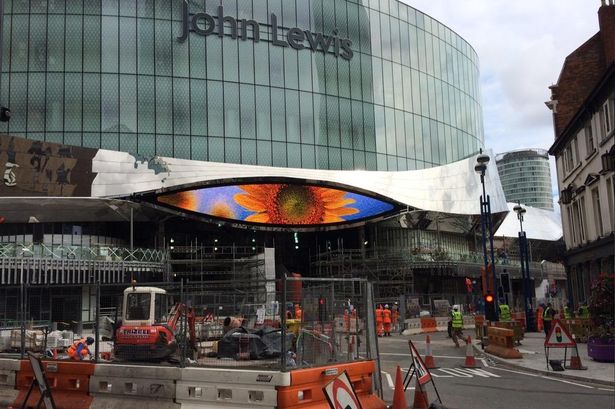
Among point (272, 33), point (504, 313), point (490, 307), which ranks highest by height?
point (272, 33)

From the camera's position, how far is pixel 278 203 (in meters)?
43.9

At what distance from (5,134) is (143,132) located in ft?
28.1

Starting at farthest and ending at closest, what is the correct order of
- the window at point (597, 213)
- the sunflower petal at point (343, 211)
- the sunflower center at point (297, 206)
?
the sunflower petal at point (343, 211) → the sunflower center at point (297, 206) → the window at point (597, 213)

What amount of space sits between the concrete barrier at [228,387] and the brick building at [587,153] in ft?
69.5

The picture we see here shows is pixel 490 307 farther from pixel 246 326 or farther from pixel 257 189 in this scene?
pixel 257 189

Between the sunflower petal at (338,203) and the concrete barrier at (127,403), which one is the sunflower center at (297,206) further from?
the concrete barrier at (127,403)

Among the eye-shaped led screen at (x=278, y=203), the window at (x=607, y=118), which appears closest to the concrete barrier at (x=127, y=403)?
the window at (x=607, y=118)

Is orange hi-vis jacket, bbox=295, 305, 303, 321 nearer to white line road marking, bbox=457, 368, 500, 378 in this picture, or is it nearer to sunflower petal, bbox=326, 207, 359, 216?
white line road marking, bbox=457, 368, 500, 378

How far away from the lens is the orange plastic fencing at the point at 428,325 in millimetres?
36875

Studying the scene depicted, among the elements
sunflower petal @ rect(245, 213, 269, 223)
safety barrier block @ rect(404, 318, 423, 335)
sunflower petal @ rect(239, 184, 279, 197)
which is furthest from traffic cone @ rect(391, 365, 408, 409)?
sunflower petal @ rect(245, 213, 269, 223)

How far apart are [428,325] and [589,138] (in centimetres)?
1409

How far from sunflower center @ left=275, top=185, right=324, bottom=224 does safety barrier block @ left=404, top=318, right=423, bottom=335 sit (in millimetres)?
12189

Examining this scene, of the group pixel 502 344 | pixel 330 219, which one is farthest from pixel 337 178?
pixel 502 344

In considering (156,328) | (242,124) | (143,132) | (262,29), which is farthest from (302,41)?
(156,328)
